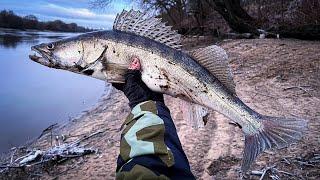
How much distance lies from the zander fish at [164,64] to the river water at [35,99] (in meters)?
3.43

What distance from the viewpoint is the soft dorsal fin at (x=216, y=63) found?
2607mm

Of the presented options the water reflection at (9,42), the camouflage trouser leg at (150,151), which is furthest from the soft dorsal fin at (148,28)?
the water reflection at (9,42)

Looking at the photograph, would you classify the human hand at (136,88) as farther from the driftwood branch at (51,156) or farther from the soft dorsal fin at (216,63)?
the driftwood branch at (51,156)

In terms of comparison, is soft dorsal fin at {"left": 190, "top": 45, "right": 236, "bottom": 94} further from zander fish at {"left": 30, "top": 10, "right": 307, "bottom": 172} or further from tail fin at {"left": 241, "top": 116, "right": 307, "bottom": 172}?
tail fin at {"left": 241, "top": 116, "right": 307, "bottom": 172}

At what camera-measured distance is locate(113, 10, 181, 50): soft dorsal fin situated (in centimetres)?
262

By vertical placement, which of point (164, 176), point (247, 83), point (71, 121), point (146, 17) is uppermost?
point (146, 17)

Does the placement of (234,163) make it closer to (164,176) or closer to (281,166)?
(281,166)

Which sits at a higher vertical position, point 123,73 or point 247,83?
point 123,73

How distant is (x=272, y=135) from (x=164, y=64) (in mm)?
817

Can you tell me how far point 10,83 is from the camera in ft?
48.2

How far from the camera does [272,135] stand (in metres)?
2.49

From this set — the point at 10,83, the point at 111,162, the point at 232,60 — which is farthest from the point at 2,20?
the point at 111,162

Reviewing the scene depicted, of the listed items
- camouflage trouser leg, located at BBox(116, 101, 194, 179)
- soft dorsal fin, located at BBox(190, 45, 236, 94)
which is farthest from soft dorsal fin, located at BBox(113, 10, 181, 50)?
camouflage trouser leg, located at BBox(116, 101, 194, 179)

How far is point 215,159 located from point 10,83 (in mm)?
11511
